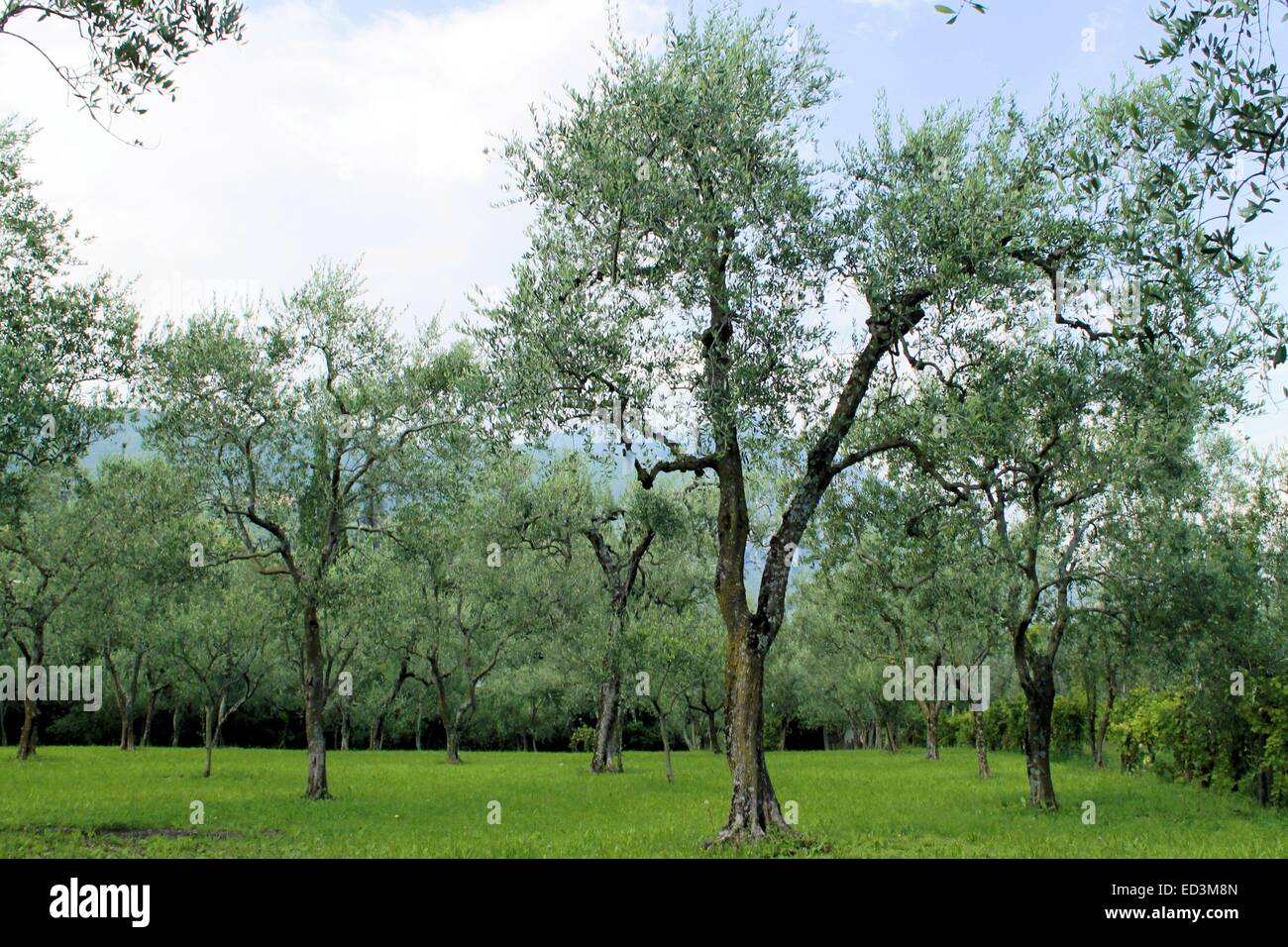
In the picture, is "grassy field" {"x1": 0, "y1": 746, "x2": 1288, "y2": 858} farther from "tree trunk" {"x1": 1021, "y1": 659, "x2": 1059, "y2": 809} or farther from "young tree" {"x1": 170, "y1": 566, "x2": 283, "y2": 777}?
"young tree" {"x1": 170, "y1": 566, "x2": 283, "y2": 777}

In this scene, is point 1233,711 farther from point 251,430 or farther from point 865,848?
point 251,430

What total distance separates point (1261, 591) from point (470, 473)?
23.5m

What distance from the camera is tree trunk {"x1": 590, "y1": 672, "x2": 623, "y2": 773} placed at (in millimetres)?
42406

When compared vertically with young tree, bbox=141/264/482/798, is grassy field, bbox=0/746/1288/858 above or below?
below

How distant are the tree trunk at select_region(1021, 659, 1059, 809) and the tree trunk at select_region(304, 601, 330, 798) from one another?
69.6ft

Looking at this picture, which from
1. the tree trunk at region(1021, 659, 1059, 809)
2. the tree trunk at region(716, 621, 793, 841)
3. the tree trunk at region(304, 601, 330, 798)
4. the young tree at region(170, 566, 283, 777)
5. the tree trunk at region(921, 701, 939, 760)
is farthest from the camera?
the tree trunk at region(921, 701, 939, 760)

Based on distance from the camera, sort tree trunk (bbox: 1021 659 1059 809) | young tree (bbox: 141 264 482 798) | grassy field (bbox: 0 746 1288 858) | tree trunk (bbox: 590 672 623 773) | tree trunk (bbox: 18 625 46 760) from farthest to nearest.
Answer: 1. tree trunk (bbox: 18 625 46 760)
2. tree trunk (bbox: 590 672 623 773)
3. young tree (bbox: 141 264 482 798)
4. tree trunk (bbox: 1021 659 1059 809)
5. grassy field (bbox: 0 746 1288 858)

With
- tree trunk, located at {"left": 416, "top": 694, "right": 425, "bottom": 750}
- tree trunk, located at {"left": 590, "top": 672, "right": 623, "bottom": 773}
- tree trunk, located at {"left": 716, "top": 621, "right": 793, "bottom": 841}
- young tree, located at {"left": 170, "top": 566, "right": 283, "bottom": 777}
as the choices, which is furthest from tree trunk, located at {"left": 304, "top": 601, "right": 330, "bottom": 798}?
tree trunk, located at {"left": 416, "top": 694, "right": 425, "bottom": 750}

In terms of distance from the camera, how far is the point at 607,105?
19.2 m

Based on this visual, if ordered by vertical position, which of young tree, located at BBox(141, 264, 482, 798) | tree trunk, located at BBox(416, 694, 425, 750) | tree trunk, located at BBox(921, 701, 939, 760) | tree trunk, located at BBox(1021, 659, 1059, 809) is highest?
young tree, located at BBox(141, 264, 482, 798)

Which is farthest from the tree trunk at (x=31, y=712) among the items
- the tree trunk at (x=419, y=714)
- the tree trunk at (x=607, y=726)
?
the tree trunk at (x=419, y=714)

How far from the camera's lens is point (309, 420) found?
28.3 m

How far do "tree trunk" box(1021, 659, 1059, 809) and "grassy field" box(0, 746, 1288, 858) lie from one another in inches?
37.1

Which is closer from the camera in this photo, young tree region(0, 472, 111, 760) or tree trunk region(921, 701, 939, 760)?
young tree region(0, 472, 111, 760)
